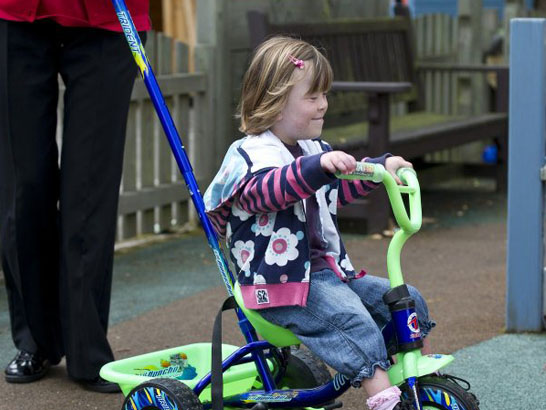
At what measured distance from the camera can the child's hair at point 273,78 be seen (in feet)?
10.3

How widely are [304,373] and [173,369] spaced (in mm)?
426

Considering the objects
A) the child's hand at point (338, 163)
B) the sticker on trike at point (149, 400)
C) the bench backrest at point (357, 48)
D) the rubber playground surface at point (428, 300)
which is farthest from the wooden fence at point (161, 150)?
the child's hand at point (338, 163)

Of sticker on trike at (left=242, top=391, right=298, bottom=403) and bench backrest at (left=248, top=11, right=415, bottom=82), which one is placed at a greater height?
bench backrest at (left=248, top=11, right=415, bottom=82)

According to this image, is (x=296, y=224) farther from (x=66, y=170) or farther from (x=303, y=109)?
(x=66, y=170)

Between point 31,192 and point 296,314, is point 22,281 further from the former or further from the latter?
point 296,314

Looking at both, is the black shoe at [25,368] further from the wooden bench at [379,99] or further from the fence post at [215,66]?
the fence post at [215,66]

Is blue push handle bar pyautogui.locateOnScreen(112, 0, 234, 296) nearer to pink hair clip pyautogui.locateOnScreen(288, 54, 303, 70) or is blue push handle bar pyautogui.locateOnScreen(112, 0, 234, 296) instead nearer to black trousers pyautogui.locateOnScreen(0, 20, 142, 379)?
black trousers pyautogui.locateOnScreen(0, 20, 142, 379)

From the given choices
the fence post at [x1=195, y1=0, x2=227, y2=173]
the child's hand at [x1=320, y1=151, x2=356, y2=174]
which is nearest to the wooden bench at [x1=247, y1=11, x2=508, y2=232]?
the fence post at [x1=195, y1=0, x2=227, y2=173]

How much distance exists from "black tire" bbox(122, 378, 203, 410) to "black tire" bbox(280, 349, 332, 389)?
39 centimetres

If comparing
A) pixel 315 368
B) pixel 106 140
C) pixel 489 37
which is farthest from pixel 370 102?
pixel 489 37

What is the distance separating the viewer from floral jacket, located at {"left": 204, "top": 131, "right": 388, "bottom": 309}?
299 centimetres

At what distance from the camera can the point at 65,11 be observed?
3.81m

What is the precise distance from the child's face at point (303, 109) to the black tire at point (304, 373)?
721 millimetres

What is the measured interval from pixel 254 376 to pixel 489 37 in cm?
810
